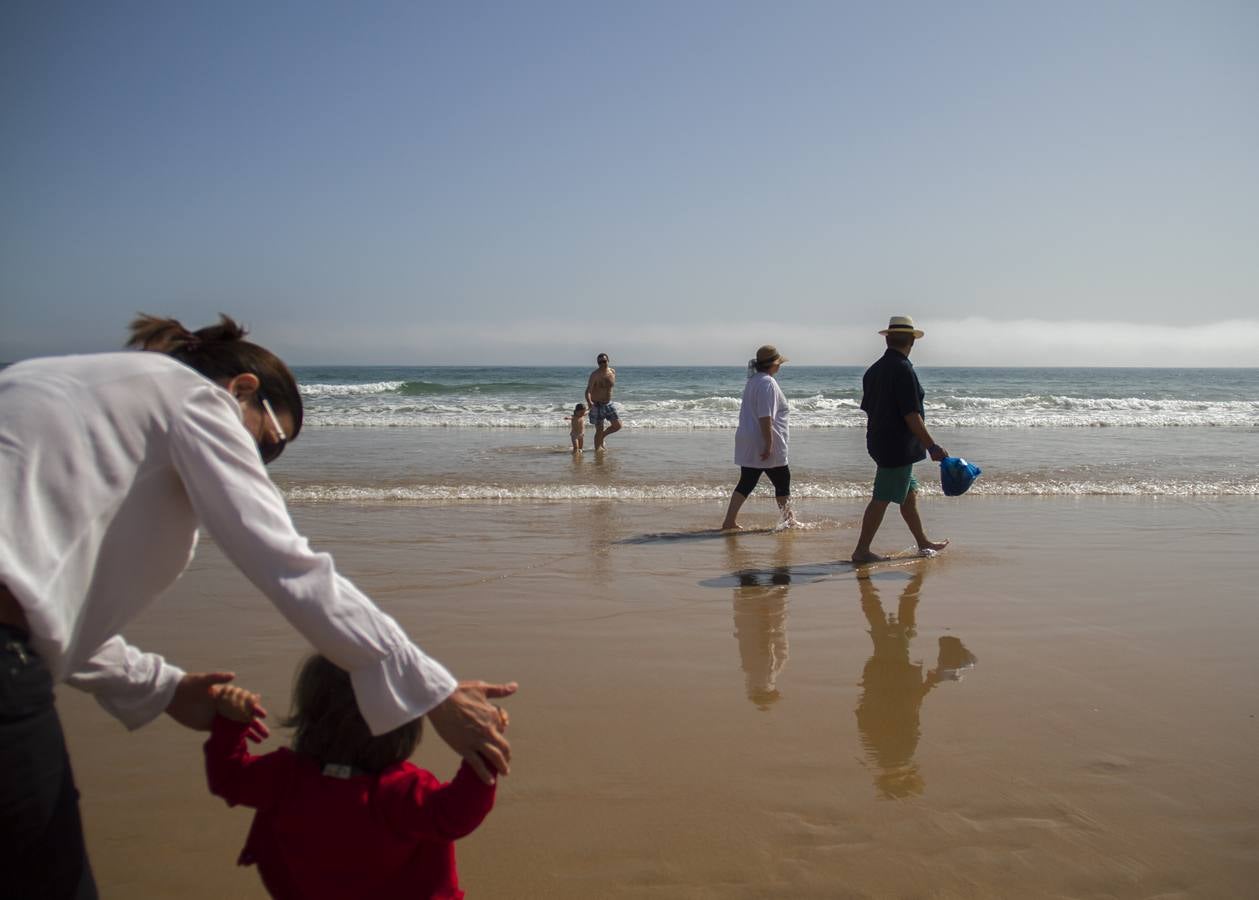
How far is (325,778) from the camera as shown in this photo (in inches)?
70.6

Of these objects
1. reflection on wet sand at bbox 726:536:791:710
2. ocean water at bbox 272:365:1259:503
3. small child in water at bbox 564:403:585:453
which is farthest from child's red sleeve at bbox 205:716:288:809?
small child in water at bbox 564:403:585:453

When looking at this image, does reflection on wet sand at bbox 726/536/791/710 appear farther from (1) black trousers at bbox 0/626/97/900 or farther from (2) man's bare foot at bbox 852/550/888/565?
(1) black trousers at bbox 0/626/97/900

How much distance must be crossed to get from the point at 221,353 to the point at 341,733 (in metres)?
0.75

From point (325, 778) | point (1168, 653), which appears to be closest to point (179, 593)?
point (325, 778)

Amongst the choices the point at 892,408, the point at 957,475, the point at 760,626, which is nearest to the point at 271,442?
the point at 760,626

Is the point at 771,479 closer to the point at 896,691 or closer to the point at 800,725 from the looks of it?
the point at 896,691

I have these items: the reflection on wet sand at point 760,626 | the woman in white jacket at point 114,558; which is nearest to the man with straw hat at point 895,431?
the reflection on wet sand at point 760,626

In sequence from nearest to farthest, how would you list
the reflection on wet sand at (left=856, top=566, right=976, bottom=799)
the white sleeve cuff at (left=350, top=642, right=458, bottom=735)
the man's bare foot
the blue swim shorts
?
the white sleeve cuff at (left=350, top=642, right=458, bottom=735) < the reflection on wet sand at (left=856, top=566, right=976, bottom=799) < the man's bare foot < the blue swim shorts

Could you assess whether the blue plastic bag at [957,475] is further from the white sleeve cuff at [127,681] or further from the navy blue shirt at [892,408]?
the white sleeve cuff at [127,681]

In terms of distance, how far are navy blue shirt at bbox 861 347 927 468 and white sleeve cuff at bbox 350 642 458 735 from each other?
5.71 metres

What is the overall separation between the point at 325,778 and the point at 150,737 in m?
2.14

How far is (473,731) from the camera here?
154 cm

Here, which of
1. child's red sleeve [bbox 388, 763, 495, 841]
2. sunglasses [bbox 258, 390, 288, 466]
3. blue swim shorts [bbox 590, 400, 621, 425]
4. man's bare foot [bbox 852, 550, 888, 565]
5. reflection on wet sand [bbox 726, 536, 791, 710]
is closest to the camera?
child's red sleeve [bbox 388, 763, 495, 841]

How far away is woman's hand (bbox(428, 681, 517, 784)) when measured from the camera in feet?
5.04
